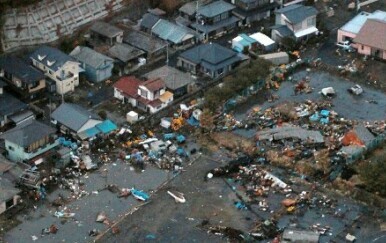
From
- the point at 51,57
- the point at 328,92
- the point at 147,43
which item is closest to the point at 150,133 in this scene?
the point at 51,57

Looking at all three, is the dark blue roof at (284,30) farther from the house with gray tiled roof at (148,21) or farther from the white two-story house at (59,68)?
the white two-story house at (59,68)

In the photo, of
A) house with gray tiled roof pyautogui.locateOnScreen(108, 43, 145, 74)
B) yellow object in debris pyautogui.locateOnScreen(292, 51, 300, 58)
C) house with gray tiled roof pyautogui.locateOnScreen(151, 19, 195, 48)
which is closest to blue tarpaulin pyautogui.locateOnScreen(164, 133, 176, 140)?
house with gray tiled roof pyautogui.locateOnScreen(108, 43, 145, 74)

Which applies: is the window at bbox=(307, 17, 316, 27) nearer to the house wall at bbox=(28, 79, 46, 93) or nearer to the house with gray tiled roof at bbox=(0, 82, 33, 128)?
the house wall at bbox=(28, 79, 46, 93)

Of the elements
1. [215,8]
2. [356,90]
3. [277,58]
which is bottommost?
[356,90]

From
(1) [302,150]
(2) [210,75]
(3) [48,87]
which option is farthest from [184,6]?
(1) [302,150]

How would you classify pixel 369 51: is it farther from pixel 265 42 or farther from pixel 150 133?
pixel 150 133

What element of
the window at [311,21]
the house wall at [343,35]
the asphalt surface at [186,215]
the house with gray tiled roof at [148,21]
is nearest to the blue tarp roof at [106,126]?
the asphalt surface at [186,215]
